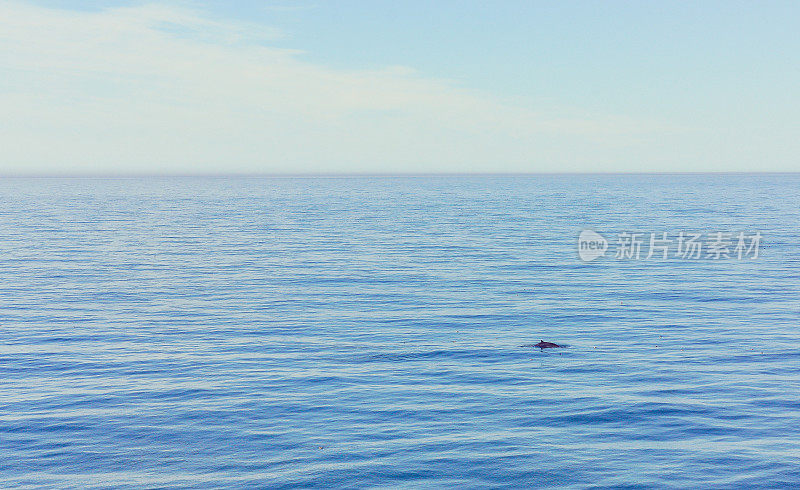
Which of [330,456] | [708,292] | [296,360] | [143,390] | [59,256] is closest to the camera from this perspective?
[330,456]

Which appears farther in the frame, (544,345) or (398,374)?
(544,345)

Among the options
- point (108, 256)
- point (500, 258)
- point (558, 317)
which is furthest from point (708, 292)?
point (108, 256)

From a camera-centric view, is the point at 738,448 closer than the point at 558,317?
Yes

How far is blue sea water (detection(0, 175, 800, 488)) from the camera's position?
87.0 feet

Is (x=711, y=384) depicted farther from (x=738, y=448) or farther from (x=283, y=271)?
(x=283, y=271)

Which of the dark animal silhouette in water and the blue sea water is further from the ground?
the dark animal silhouette in water

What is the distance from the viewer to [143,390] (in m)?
35.2

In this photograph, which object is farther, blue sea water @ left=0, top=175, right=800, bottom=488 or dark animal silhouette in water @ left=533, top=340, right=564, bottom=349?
dark animal silhouette in water @ left=533, top=340, right=564, bottom=349

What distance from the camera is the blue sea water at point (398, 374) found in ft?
87.0

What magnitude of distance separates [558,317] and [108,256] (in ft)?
181

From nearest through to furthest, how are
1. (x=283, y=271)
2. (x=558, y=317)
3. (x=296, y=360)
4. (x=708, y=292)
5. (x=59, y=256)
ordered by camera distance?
(x=296, y=360) → (x=558, y=317) → (x=708, y=292) → (x=283, y=271) → (x=59, y=256)

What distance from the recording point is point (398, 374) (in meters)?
37.6

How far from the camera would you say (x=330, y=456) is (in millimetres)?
27172

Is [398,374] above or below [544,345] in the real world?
below
